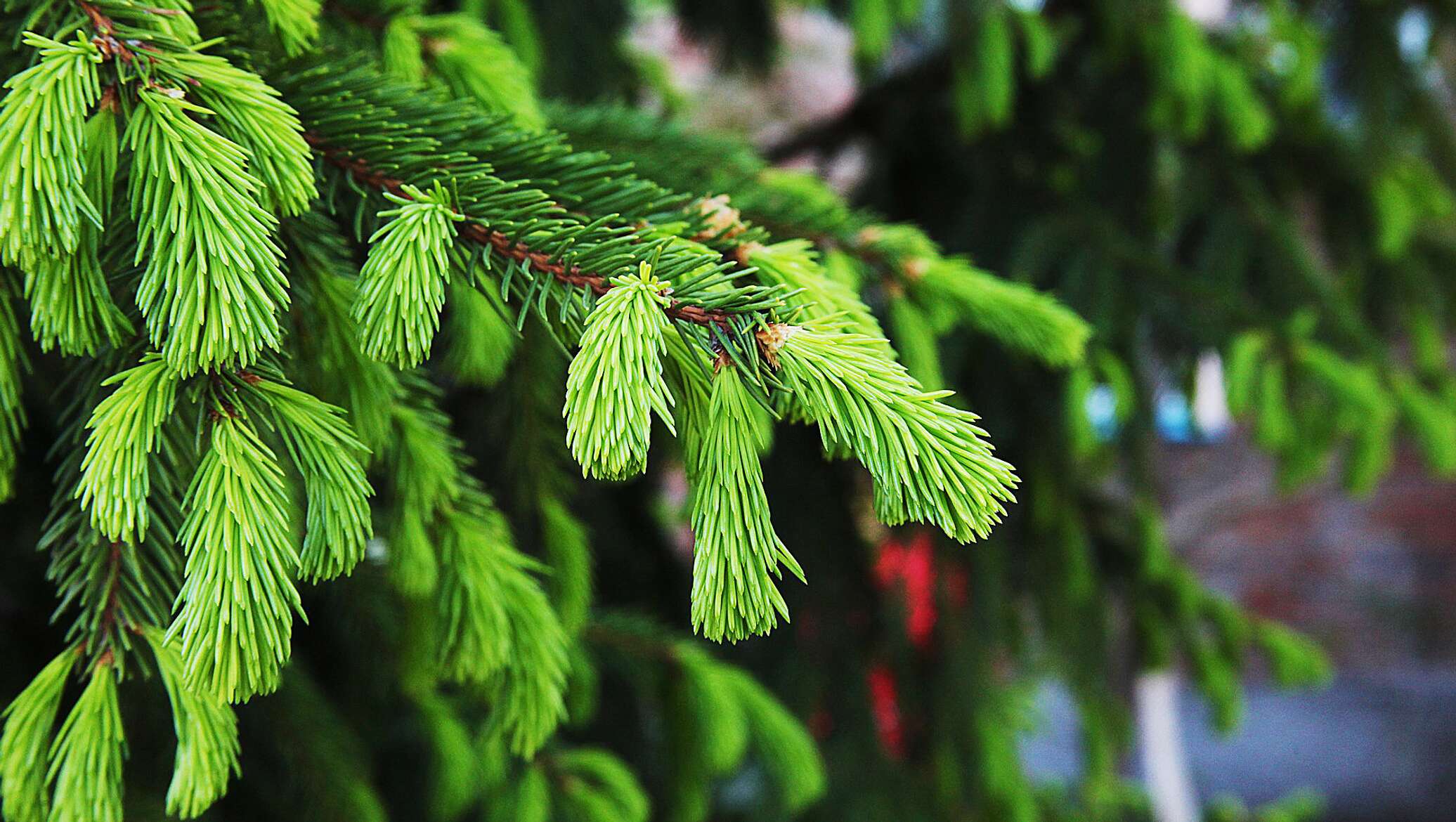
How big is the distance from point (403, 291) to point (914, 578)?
63.6 inches

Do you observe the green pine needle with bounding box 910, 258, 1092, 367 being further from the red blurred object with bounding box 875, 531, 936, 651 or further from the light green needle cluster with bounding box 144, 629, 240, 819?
the red blurred object with bounding box 875, 531, 936, 651

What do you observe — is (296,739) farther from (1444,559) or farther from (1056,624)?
(1444,559)

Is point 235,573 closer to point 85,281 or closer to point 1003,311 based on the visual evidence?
point 85,281

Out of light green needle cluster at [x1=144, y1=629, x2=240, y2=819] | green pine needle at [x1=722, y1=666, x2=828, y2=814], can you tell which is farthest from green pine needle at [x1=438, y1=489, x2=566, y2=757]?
green pine needle at [x1=722, y1=666, x2=828, y2=814]

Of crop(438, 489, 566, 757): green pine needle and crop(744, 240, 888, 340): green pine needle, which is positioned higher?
crop(744, 240, 888, 340): green pine needle

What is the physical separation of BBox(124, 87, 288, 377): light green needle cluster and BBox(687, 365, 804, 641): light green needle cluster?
0.19 m

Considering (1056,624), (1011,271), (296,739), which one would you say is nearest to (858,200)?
(1011,271)

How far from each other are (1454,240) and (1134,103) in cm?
71

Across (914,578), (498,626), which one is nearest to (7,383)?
(498,626)

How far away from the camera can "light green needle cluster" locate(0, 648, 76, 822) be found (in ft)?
1.77

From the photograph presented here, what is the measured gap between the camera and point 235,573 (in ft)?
1.44

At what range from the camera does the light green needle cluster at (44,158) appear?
1.43 ft

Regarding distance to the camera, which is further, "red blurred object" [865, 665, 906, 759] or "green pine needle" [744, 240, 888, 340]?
"red blurred object" [865, 665, 906, 759]

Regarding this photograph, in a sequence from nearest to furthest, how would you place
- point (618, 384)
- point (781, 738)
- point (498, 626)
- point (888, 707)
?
point (618, 384) → point (498, 626) → point (781, 738) → point (888, 707)
